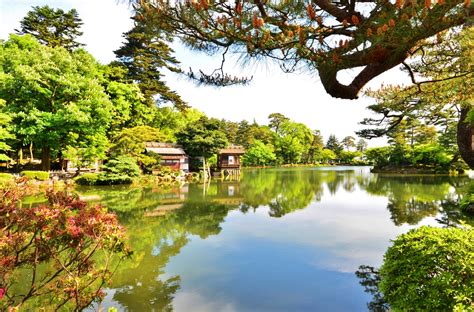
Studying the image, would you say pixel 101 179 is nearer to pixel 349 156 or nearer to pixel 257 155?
pixel 257 155

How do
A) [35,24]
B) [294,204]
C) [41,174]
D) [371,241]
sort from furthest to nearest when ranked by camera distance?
[35,24]
[41,174]
[294,204]
[371,241]

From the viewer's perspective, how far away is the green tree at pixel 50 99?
15002 millimetres

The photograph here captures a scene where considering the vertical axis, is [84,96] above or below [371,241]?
above

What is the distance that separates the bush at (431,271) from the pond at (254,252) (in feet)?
3.45

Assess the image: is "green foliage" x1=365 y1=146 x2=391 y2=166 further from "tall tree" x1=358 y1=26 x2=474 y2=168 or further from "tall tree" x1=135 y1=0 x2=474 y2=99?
"tall tree" x1=135 y1=0 x2=474 y2=99

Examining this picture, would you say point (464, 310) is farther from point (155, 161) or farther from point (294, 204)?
point (155, 161)

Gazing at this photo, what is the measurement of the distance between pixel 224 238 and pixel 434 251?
479cm

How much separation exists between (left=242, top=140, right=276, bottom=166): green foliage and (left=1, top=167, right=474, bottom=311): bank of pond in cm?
3259

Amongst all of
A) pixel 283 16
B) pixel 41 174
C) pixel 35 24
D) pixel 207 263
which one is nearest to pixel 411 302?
pixel 283 16

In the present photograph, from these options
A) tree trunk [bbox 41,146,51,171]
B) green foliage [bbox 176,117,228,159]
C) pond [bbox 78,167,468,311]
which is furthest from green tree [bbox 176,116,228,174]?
pond [bbox 78,167,468,311]

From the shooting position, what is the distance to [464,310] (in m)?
2.09

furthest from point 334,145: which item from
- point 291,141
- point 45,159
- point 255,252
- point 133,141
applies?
point 255,252

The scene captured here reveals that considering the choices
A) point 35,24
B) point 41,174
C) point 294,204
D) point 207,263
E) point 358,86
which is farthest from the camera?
point 35,24

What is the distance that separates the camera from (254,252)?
5742mm
